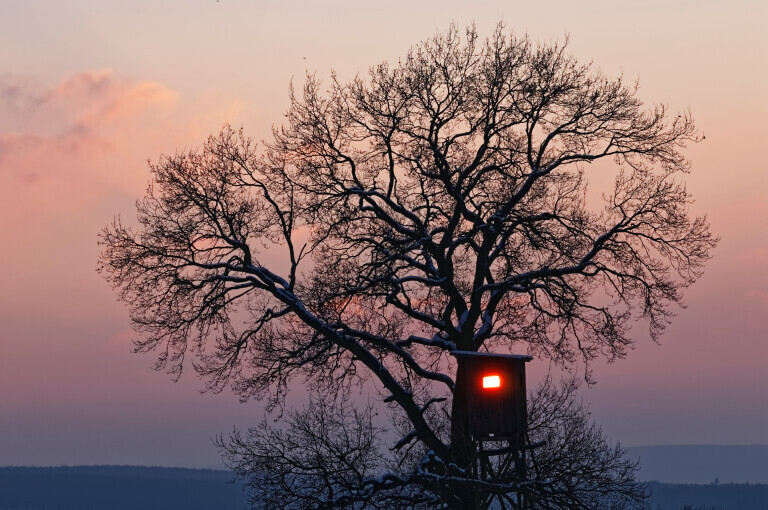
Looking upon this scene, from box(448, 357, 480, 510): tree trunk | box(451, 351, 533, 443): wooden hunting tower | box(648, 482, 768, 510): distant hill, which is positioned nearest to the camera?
box(448, 357, 480, 510): tree trunk

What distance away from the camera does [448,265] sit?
21.9 metres

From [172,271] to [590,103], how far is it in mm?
9567

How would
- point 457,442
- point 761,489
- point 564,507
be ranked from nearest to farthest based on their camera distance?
point 564,507, point 457,442, point 761,489

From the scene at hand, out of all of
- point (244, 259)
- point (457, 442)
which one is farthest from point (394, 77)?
point (457, 442)

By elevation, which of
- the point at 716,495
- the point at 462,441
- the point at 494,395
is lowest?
the point at 462,441

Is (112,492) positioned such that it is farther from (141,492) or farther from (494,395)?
(494,395)

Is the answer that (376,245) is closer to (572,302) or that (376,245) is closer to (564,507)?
(572,302)

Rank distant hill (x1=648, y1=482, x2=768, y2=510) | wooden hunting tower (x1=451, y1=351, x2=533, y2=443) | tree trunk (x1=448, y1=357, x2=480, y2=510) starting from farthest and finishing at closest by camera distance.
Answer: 1. distant hill (x1=648, y1=482, x2=768, y2=510)
2. wooden hunting tower (x1=451, y1=351, x2=533, y2=443)
3. tree trunk (x1=448, y1=357, x2=480, y2=510)

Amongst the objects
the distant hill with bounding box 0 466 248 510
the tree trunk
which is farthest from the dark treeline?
the tree trunk

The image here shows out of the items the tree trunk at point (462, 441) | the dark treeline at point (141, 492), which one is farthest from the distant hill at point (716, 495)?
the tree trunk at point (462, 441)

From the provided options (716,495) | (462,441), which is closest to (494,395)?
(462,441)

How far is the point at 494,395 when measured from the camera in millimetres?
20906

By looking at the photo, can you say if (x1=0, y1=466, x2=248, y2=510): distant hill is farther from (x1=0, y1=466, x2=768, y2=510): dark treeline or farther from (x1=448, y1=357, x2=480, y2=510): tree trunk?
(x1=448, y1=357, x2=480, y2=510): tree trunk

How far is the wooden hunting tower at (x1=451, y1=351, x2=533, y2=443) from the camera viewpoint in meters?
20.7
